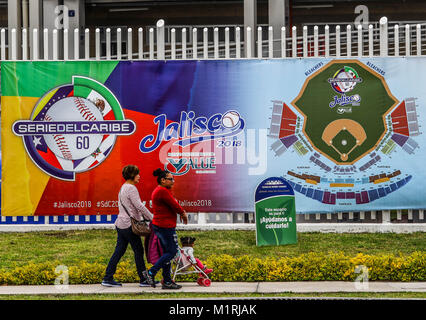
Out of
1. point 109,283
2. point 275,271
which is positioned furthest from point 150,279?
point 275,271

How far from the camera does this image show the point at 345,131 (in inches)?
571

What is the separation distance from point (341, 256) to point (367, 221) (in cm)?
356

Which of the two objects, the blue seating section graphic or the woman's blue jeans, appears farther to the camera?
the blue seating section graphic

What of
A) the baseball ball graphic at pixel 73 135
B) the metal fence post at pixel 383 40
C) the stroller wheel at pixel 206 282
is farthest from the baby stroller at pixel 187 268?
the metal fence post at pixel 383 40

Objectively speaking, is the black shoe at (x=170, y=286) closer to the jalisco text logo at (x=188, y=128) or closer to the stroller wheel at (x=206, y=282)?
the stroller wheel at (x=206, y=282)

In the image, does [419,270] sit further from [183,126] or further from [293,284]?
[183,126]

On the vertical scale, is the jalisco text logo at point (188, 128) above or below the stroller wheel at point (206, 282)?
above

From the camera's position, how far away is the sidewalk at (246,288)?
999cm

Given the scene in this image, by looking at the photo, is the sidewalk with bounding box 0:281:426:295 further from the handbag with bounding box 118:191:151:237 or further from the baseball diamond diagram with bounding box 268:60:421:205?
the baseball diamond diagram with bounding box 268:60:421:205

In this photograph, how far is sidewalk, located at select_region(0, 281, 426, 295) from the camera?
9992 millimetres

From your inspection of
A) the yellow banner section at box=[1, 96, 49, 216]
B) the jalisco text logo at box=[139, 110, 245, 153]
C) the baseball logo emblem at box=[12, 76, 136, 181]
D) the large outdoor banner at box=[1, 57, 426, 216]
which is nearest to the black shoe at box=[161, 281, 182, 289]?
the large outdoor banner at box=[1, 57, 426, 216]

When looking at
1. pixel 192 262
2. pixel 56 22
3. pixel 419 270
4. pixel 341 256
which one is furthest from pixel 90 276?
pixel 56 22

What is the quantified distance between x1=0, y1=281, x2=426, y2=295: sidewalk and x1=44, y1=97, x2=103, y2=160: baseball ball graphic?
4.33m

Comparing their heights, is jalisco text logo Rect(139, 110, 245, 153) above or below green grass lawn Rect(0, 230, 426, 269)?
above
